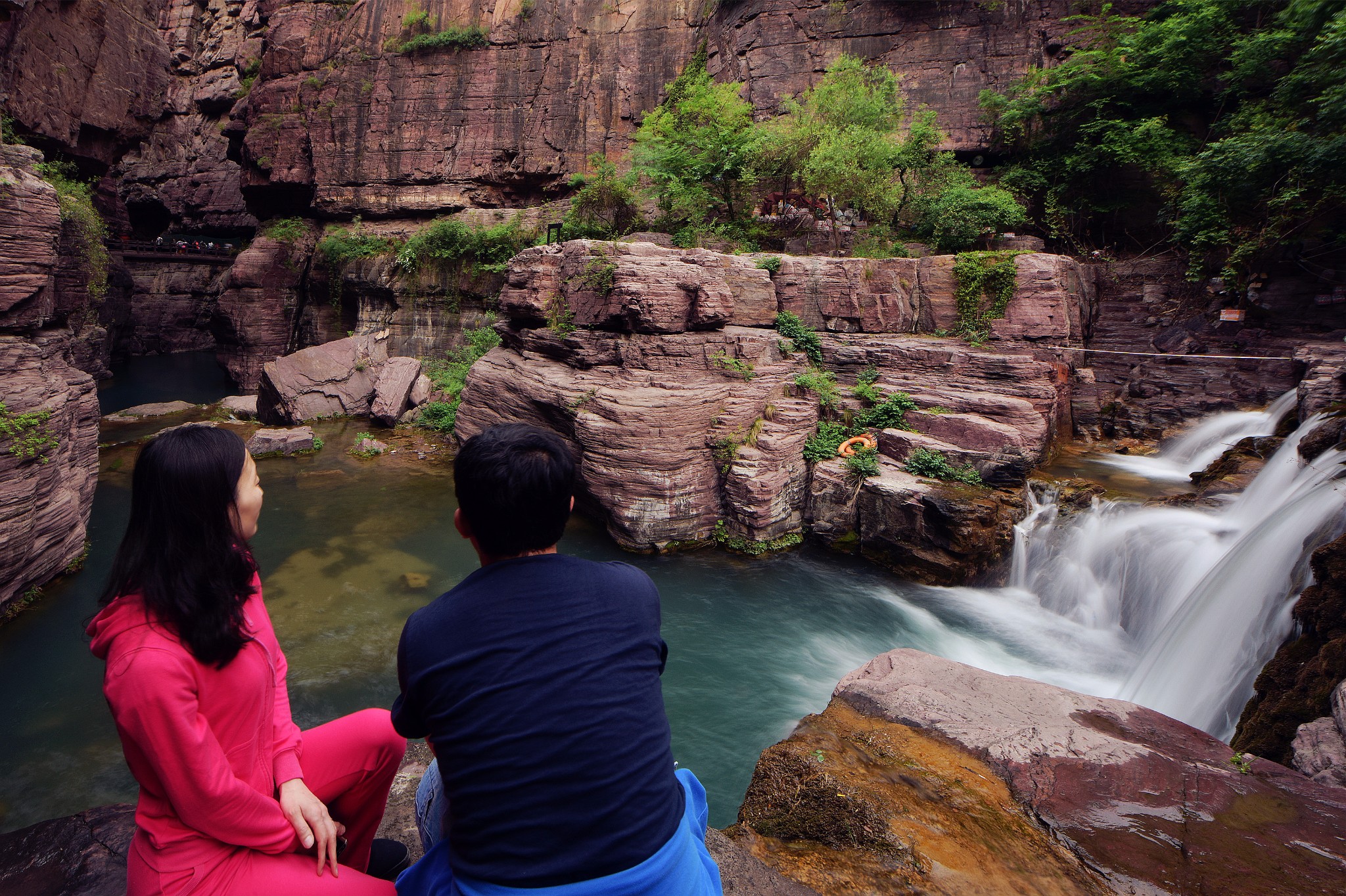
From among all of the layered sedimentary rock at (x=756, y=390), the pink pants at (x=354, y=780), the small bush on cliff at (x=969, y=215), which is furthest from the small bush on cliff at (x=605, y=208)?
the pink pants at (x=354, y=780)

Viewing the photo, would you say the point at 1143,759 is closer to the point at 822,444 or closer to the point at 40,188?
the point at 822,444

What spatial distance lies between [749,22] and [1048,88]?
327 inches

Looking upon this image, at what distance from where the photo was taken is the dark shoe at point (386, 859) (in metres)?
2.02

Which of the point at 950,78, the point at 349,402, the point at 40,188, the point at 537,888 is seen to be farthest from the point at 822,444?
the point at 950,78

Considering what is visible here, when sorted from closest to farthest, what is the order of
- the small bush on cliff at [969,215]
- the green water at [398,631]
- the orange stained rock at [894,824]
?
1. the orange stained rock at [894,824]
2. the green water at [398,631]
3. the small bush on cliff at [969,215]

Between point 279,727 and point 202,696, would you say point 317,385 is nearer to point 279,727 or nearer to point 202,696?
point 279,727

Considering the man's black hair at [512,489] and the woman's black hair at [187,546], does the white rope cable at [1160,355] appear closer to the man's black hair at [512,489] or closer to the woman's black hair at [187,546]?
the man's black hair at [512,489]

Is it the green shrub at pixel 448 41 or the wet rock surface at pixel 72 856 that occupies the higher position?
the green shrub at pixel 448 41

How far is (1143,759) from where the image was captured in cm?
307

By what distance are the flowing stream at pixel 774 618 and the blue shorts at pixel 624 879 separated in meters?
3.74

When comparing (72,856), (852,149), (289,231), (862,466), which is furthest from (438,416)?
(72,856)

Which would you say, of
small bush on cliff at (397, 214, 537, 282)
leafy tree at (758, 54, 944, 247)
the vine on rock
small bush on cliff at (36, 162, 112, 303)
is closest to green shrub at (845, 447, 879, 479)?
the vine on rock

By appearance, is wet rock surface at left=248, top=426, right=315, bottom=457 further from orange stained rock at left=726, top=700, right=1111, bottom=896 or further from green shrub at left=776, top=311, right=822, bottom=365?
orange stained rock at left=726, top=700, right=1111, bottom=896

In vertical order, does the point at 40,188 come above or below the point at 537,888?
above
